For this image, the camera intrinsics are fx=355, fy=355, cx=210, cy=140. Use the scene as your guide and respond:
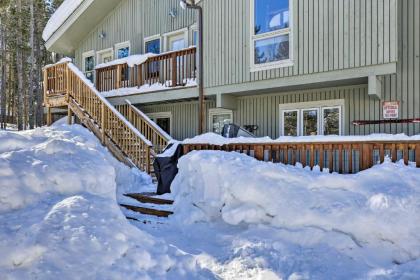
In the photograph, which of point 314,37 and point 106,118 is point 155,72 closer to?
point 106,118

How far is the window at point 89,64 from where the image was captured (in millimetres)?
14705

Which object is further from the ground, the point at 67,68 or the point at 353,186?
the point at 67,68

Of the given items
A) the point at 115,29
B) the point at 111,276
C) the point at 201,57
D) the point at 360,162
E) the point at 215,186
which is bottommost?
the point at 111,276

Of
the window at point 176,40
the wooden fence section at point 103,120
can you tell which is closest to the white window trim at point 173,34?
the window at point 176,40

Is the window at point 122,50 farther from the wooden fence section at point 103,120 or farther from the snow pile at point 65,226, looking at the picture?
the snow pile at point 65,226

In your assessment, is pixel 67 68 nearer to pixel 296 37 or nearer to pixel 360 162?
pixel 296 37

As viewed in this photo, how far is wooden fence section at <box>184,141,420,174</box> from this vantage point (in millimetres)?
4770

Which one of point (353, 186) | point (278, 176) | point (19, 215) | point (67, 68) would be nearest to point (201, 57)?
point (67, 68)

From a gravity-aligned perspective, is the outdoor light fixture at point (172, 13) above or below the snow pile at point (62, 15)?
below

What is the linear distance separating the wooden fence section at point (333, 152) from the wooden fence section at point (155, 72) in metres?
4.28

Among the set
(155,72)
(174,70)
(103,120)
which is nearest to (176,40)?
(155,72)

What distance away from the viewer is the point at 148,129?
10984mm

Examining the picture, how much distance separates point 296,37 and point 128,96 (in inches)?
237

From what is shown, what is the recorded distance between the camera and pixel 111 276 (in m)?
3.12
